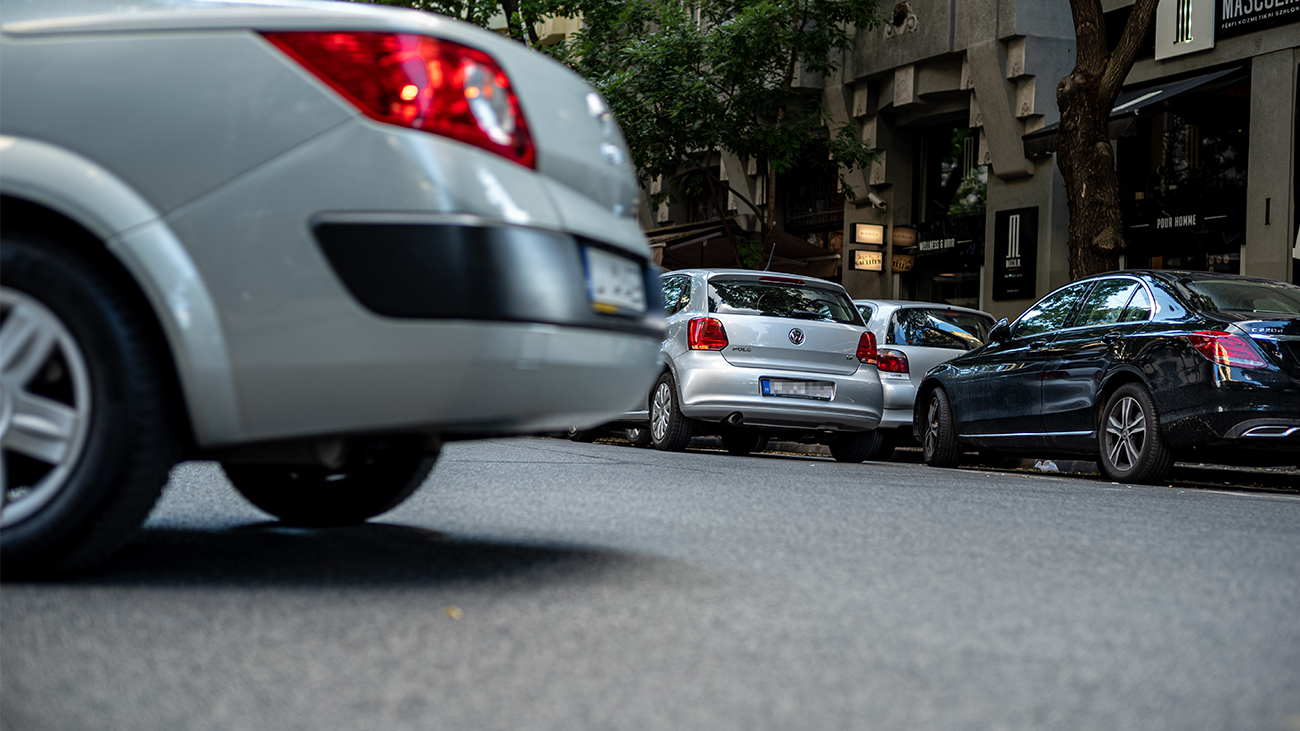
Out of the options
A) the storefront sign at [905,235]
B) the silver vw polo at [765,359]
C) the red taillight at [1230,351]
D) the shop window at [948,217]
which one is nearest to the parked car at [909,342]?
the silver vw polo at [765,359]

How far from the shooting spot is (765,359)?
1171cm

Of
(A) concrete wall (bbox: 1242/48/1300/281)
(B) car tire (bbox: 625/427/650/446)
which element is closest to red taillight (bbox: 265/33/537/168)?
(B) car tire (bbox: 625/427/650/446)

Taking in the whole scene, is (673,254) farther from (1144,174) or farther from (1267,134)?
(1267,134)

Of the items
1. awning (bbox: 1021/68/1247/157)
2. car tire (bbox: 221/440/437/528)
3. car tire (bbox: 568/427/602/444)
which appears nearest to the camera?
car tire (bbox: 221/440/437/528)

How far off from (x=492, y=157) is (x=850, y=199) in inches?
918

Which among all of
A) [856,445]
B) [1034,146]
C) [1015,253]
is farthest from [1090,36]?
[1015,253]

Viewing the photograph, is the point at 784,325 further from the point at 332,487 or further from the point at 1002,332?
the point at 332,487

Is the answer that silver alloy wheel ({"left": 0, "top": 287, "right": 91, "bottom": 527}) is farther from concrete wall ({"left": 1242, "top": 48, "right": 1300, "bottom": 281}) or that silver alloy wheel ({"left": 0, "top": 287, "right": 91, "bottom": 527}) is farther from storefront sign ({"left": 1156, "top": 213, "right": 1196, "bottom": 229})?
storefront sign ({"left": 1156, "top": 213, "right": 1196, "bottom": 229})

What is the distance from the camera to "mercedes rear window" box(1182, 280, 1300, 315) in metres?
9.31

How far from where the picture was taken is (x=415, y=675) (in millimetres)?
2770

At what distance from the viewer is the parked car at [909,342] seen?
13656 mm

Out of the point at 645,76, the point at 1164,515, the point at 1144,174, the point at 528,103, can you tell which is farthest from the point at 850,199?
the point at 528,103

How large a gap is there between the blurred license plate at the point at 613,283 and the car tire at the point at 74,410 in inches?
44.9

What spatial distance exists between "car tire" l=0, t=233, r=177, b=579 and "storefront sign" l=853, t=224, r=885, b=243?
22.9m
